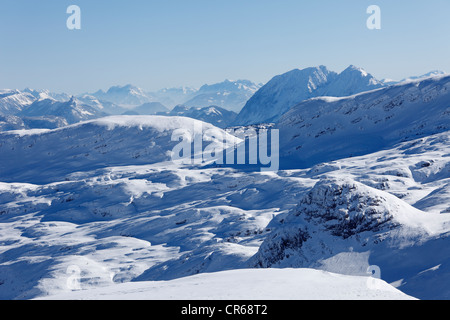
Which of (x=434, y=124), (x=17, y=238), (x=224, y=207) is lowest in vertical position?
(x=17, y=238)

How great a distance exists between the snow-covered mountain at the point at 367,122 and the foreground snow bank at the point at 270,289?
59501mm

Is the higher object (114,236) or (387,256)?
(387,256)

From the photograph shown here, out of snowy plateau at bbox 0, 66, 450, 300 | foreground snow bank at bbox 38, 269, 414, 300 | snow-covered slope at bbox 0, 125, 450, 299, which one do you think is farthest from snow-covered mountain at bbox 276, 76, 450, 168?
foreground snow bank at bbox 38, 269, 414, 300

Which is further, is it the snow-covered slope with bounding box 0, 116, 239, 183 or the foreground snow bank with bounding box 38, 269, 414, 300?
the snow-covered slope with bounding box 0, 116, 239, 183

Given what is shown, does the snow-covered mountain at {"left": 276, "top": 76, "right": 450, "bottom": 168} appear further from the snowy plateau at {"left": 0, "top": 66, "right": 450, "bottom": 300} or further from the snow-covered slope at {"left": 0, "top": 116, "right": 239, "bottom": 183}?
the snow-covered slope at {"left": 0, "top": 116, "right": 239, "bottom": 183}

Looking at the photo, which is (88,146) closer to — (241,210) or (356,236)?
(241,210)

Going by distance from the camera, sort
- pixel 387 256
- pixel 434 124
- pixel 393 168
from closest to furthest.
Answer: pixel 387 256 → pixel 393 168 → pixel 434 124

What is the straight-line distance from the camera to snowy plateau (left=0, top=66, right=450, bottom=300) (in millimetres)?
19688

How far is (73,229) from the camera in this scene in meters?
59.8

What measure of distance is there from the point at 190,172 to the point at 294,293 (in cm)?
6566

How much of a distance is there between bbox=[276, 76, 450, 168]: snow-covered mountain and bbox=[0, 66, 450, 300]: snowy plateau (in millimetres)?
357

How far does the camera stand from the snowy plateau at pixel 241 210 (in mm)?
19688

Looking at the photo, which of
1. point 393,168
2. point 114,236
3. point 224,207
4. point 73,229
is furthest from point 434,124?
point 73,229

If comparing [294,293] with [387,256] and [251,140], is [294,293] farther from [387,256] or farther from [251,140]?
[251,140]
